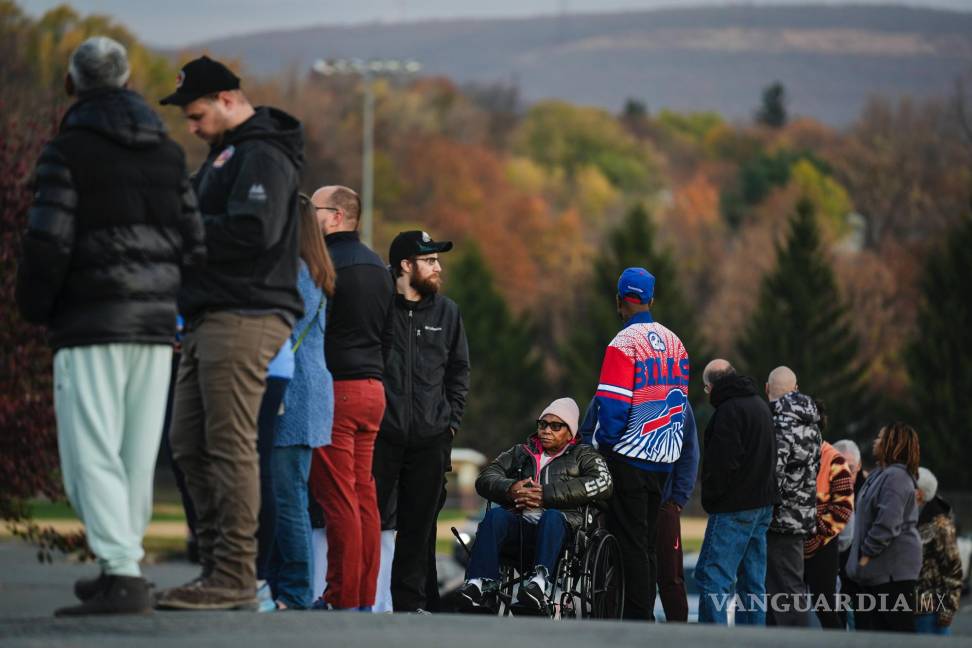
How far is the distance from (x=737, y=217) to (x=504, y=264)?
2586 cm

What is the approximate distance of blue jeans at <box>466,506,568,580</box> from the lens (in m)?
9.84

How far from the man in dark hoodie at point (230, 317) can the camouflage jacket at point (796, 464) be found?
16.2ft

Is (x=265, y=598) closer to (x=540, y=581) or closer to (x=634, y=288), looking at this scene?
(x=540, y=581)

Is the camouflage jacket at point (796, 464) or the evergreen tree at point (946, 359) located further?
the evergreen tree at point (946, 359)

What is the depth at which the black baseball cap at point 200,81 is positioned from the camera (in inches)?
287

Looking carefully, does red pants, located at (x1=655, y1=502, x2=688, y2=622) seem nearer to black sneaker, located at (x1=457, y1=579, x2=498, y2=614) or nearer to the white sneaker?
black sneaker, located at (x1=457, y1=579, x2=498, y2=614)

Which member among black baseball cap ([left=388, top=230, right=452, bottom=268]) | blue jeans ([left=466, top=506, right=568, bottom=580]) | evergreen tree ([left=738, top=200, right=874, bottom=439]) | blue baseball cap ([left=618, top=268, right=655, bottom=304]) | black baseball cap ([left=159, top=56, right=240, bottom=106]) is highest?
black baseball cap ([left=159, top=56, right=240, bottom=106])

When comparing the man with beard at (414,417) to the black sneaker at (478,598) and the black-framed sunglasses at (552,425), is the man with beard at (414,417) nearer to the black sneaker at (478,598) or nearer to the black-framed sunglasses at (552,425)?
the black sneaker at (478,598)

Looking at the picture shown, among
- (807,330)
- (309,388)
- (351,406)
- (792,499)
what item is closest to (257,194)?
(309,388)

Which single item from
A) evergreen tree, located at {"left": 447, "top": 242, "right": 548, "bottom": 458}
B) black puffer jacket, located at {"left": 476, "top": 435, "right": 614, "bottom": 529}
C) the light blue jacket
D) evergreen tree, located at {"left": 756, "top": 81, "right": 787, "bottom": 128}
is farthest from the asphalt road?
evergreen tree, located at {"left": 756, "top": 81, "right": 787, "bottom": 128}

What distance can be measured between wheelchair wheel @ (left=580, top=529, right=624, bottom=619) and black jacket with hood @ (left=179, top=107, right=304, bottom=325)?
116 inches

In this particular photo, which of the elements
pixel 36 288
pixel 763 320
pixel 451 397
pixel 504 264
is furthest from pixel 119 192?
pixel 504 264

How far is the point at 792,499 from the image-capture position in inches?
451

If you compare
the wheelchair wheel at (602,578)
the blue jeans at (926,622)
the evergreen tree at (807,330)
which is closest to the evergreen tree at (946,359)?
the evergreen tree at (807,330)
